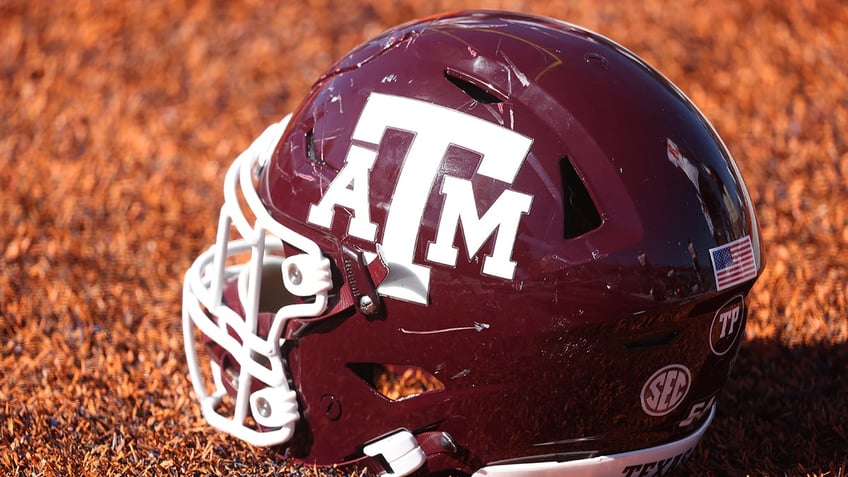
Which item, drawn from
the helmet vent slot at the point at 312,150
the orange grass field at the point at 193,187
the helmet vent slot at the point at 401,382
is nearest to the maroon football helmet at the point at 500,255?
the helmet vent slot at the point at 312,150

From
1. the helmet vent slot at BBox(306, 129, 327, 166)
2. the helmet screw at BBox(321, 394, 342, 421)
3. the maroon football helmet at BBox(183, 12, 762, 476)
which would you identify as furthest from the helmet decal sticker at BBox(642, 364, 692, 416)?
the helmet vent slot at BBox(306, 129, 327, 166)

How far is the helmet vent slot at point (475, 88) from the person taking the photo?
1.93 m

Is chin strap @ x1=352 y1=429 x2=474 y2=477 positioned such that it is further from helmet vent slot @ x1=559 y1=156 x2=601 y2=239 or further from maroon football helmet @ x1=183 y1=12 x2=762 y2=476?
helmet vent slot @ x1=559 y1=156 x2=601 y2=239

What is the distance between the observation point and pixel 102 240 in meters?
3.50

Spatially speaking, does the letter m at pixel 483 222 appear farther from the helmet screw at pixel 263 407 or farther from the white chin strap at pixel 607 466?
the helmet screw at pixel 263 407

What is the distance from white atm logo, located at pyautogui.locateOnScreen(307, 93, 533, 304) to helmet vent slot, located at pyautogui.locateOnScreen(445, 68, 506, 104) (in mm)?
71

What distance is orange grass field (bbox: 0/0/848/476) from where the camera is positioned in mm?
2459

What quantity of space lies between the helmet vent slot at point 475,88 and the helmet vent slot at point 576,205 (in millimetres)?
198

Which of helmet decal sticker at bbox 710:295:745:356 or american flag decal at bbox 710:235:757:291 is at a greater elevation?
american flag decal at bbox 710:235:757:291

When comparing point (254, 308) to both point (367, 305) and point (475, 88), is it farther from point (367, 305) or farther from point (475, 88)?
point (475, 88)

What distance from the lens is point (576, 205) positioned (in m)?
1.89

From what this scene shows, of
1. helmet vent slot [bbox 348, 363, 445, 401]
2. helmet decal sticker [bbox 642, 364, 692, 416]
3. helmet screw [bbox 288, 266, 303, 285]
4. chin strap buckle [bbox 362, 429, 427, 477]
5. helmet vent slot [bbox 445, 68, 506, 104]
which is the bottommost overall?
helmet vent slot [bbox 348, 363, 445, 401]

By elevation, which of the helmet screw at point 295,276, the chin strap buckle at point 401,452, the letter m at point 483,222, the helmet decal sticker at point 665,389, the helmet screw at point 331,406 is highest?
the letter m at point 483,222

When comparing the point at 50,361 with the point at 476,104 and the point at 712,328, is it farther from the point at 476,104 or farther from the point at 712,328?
the point at 712,328
